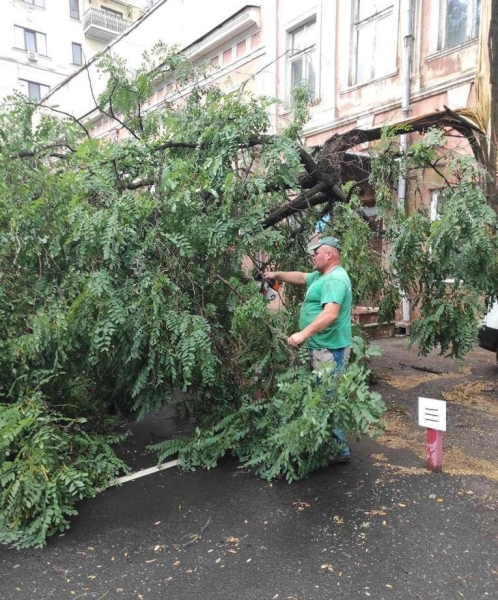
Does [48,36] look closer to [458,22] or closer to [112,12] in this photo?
[112,12]

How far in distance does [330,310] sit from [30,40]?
1471 inches

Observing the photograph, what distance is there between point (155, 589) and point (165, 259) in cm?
238

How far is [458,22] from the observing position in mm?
9586

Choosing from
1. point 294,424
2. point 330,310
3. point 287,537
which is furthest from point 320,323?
point 287,537

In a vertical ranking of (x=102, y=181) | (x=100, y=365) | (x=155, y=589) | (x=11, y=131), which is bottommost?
(x=155, y=589)

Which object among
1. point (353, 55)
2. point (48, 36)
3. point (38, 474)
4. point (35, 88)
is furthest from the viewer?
point (48, 36)

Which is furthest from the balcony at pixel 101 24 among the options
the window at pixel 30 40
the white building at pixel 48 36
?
the window at pixel 30 40

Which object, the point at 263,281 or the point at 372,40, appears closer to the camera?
the point at 263,281

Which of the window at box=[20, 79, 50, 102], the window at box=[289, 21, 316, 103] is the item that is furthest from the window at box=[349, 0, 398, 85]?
the window at box=[20, 79, 50, 102]

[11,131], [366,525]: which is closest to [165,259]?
[11,131]

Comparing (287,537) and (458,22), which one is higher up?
(458,22)

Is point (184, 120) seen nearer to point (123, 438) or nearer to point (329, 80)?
point (123, 438)

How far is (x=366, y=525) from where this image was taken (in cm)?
321

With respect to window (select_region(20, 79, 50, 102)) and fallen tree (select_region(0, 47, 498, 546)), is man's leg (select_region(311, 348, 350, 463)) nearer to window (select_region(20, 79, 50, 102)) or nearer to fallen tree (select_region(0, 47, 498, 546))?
fallen tree (select_region(0, 47, 498, 546))
